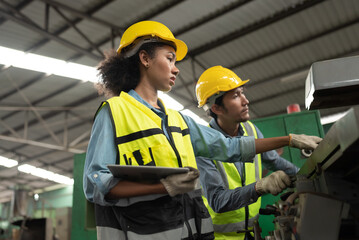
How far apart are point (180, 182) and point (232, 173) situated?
1.19 m

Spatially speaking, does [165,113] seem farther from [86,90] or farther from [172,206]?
[86,90]

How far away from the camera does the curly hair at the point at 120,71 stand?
67.9 inches

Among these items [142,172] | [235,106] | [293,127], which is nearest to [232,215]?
[235,106]

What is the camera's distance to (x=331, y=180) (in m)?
1.14

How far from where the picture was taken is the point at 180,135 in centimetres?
153

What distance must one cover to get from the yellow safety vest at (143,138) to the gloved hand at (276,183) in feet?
1.49

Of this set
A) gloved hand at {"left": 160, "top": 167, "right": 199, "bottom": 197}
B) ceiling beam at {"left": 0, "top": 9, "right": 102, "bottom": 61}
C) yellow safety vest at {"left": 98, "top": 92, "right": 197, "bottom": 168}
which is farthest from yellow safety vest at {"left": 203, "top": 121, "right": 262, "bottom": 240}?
ceiling beam at {"left": 0, "top": 9, "right": 102, "bottom": 61}

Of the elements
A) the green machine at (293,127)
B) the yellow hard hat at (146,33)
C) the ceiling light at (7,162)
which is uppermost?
the ceiling light at (7,162)

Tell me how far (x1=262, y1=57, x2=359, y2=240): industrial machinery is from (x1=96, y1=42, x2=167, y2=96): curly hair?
0.85m

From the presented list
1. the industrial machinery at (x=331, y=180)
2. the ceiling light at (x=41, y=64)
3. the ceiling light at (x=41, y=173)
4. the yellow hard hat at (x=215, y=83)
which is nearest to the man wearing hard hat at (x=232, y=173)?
the yellow hard hat at (x=215, y=83)

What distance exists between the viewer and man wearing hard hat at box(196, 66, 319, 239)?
74.6 inches

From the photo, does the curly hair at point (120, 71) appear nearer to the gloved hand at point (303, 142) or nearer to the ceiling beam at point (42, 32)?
the gloved hand at point (303, 142)

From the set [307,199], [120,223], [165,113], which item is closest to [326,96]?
[307,199]

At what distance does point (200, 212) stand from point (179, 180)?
1.02 feet
